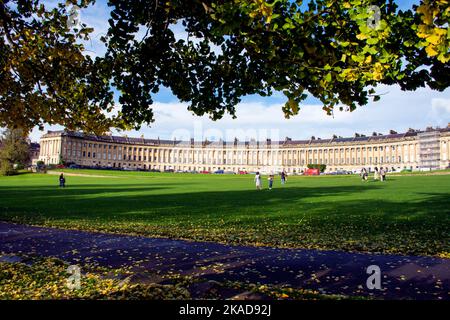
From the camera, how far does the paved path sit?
637cm

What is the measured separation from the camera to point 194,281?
6.46 m

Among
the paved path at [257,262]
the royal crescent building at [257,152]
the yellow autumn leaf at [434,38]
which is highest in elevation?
the royal crescent building at [257,152]

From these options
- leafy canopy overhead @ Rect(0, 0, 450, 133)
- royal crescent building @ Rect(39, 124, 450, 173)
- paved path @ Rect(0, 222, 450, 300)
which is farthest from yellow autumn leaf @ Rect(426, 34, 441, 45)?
royal crescent building @ Rect(39, 124, 450, 173)

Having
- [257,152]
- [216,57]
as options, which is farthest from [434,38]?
[257,152]

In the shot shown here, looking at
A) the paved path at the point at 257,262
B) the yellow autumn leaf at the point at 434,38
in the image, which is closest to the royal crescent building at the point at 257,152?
the paved path at the point at 257,262

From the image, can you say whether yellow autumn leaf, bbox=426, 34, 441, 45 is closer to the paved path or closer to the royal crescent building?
the paved path

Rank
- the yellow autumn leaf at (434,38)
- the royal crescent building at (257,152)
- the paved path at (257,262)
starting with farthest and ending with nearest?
1. the royal crescent building at (257,152)
2. the paved path at (257,262)
3. the yellow autumn leaf at (434,38)

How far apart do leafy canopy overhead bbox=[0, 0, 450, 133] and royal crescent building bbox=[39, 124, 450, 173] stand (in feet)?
435

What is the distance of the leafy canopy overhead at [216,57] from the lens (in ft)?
16.3

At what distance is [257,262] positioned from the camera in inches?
319

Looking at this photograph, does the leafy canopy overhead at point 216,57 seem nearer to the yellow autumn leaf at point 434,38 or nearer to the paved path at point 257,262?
the yellow autumn leaf at point 434,38

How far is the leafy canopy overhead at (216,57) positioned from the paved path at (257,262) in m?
3.29

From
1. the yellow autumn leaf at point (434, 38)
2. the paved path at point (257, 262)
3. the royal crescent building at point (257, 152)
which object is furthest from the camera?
the royal crescent building at point (257, 152)

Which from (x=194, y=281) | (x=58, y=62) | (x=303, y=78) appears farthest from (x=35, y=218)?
(x=303, y=78)
